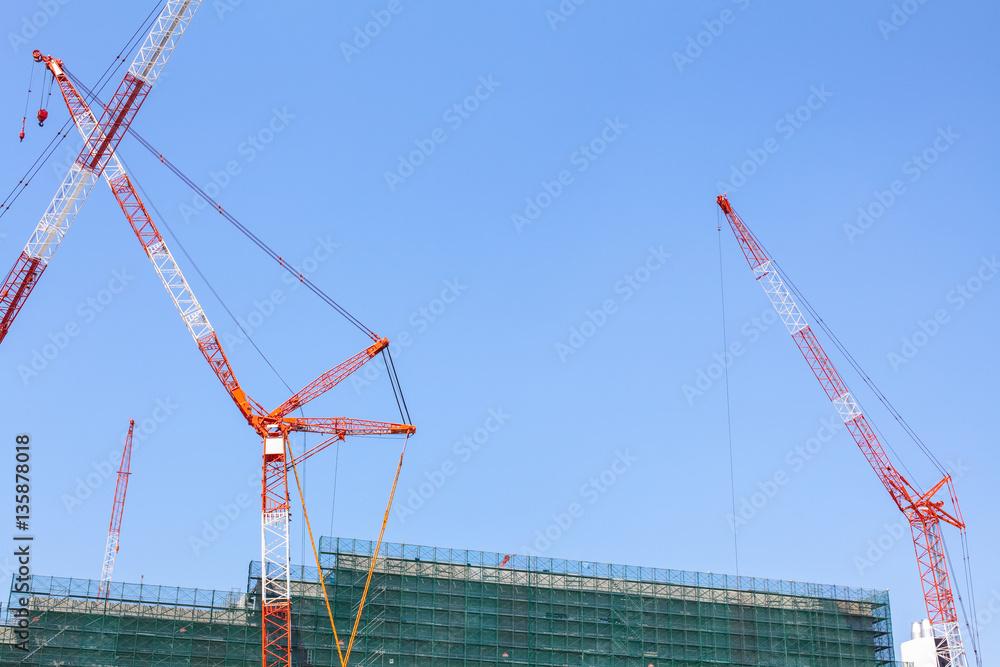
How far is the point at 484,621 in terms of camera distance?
11169cm

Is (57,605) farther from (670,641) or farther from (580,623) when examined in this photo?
(670,641)

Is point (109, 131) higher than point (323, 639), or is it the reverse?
point (109, 131)

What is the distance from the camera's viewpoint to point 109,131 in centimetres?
10038

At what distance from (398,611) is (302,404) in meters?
21.1

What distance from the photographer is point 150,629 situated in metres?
100

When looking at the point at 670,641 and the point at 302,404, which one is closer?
the point at 302,404

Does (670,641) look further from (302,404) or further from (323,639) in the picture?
(302,404)

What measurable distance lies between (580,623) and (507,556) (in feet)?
31.5

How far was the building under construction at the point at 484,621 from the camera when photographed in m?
99.5

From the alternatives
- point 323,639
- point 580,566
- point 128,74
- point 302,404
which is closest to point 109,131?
point 128,74

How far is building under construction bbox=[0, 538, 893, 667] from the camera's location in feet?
326

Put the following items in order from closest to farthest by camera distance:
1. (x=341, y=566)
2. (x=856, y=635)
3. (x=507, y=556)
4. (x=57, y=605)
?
(x=57, y=605) < (x=341, y=566) < (x=507, y=556) < (x=856, y=635)

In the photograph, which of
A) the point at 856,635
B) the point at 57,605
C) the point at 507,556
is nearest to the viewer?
the point at 57,605

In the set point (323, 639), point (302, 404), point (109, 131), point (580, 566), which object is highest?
point (109, 131)
